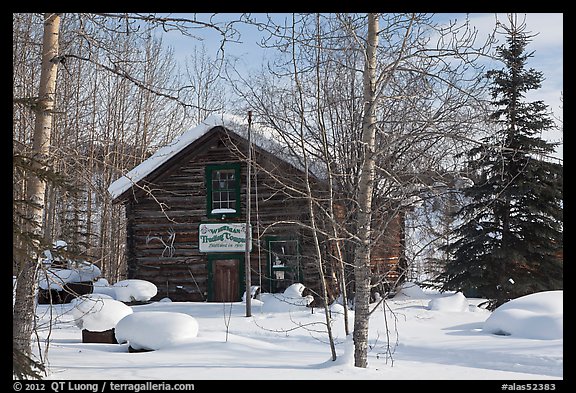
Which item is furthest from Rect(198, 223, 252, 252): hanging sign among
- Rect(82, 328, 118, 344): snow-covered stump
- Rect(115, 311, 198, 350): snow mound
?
Answer: Rect(115, 311, 198, 350): snow mound

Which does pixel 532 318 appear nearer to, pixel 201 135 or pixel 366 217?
pixel 366 217

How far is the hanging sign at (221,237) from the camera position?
69.5ft

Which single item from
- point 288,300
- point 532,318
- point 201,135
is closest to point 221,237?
point 201,135

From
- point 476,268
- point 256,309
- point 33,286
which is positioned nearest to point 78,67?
point 256,309

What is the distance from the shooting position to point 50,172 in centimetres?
496

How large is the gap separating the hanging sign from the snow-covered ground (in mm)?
3176

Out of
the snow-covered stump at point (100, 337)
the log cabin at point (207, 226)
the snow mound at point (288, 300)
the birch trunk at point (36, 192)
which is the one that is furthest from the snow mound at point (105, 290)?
the birch trunk at point (36, 192)

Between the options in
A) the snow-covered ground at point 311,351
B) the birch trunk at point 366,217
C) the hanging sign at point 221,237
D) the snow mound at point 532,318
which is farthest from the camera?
the hanging sign at point 221,237

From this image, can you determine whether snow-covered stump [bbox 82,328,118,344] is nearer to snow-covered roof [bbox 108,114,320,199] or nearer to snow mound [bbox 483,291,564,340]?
snow-covered roof [bbox 108,114,320,199]

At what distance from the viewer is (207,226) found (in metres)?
21.6

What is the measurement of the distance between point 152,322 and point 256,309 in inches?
287

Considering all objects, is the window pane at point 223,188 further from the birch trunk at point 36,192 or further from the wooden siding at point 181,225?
the birch trunk at point 36,192

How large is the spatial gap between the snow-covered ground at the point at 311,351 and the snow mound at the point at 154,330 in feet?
0.08
